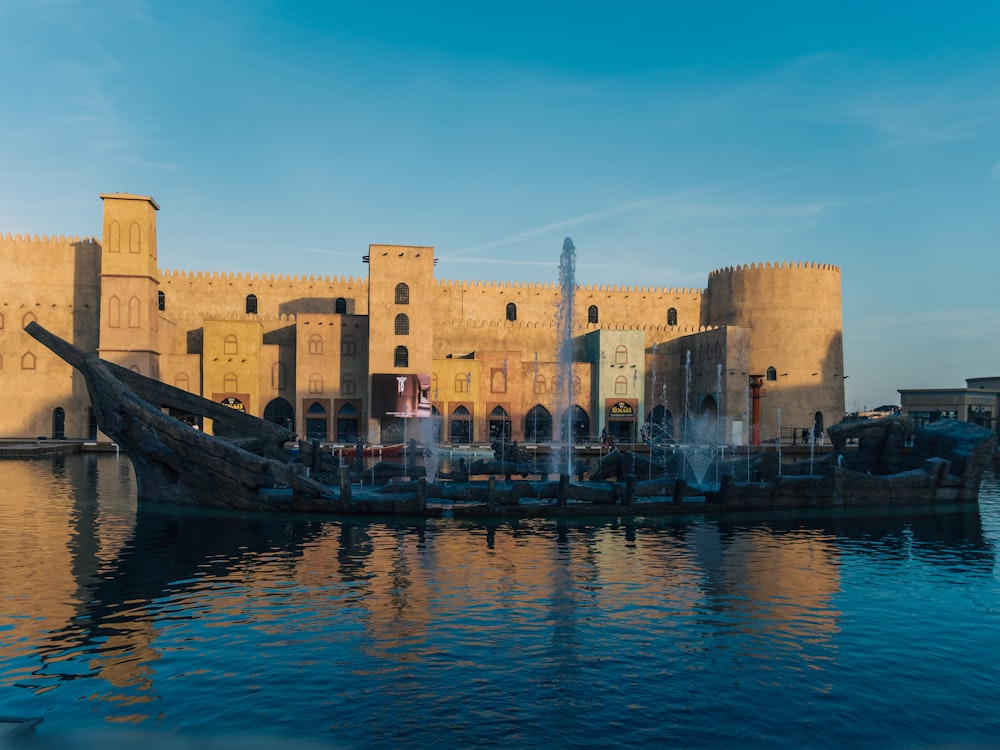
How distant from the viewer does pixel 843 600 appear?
12008 mm

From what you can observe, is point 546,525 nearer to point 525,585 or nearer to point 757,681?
point 525,585

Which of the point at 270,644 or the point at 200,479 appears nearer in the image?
the point at 270,644

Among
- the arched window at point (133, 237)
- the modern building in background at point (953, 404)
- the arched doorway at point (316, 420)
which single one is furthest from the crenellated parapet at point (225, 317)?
the modern building in background at point (953, 404)

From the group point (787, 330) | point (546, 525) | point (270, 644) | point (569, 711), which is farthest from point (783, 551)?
point (787, 330)

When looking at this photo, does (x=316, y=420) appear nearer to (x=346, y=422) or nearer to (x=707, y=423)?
(x=346, y=422)

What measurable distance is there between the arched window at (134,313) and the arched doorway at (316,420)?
10.5 meters

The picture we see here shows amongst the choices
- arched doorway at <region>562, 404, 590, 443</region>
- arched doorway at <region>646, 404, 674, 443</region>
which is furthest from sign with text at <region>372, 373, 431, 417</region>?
arched doorway at <region>646, 404, 674, 443</region>

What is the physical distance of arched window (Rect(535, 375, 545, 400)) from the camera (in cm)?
4884

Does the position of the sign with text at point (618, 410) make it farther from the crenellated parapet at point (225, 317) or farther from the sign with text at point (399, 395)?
the crenellated parapet at point (225, 317)

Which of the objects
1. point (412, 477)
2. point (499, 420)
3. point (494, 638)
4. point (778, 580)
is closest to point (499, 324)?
point (499, 420)

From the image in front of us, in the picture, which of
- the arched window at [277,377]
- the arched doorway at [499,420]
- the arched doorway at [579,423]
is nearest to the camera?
the arched window at [277,377]

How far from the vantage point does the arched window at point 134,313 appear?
4394 centimetres

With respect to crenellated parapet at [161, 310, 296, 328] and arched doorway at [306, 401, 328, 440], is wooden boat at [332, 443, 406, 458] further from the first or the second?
crenellated parapet at [161, 310, 296, 328]

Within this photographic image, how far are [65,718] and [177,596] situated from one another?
434cm
